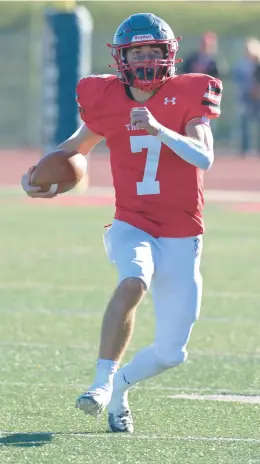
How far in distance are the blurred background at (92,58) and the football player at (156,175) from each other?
10541 millimetres

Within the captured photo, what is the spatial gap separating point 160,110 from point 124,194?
0.37 m

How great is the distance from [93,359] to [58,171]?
1.60 metres

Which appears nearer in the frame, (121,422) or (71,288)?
(121,422)

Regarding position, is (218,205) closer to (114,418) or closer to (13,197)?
(13,197)

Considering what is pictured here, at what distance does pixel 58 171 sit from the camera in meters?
5.19

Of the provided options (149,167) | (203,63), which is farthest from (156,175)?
(203,63)

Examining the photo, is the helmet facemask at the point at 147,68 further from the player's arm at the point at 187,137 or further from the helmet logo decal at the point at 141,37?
the player's arm at the point at 187,137

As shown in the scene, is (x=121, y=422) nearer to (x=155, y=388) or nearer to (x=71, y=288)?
(x=155, y=388)

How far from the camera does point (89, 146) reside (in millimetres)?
5273

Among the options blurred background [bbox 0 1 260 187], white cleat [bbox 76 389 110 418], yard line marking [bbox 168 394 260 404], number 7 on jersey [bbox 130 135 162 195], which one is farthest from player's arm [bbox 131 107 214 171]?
blurred background [bbox 0 1 260 187]

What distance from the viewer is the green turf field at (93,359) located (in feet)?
15.0

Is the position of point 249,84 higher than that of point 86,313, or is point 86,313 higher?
point 86,313

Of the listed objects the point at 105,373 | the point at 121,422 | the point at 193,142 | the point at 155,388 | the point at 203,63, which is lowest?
the point at 203,63

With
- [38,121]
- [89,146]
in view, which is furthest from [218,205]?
[38,121]
